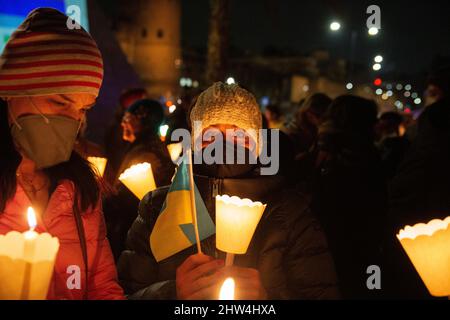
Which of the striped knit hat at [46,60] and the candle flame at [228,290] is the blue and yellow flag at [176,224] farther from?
the striped knit hat at [46,60]

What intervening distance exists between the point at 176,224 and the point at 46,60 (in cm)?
88

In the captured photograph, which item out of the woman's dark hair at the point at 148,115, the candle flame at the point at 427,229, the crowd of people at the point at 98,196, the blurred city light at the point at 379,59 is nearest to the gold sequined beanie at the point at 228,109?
the crowd of people at the point at 98,196

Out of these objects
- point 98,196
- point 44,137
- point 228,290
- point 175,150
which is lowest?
point 228,290

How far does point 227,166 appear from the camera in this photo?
226 centimetres

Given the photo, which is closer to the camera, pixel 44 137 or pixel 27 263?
pixel 27 263

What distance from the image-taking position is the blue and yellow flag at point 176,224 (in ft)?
5.78

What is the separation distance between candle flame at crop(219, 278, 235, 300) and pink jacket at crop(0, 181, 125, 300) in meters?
0.73

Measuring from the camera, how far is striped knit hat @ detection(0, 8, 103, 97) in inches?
74.7

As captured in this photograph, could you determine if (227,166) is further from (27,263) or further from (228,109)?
(27,263)

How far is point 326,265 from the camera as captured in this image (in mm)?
2123

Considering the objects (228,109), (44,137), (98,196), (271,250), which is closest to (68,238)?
(98,196)

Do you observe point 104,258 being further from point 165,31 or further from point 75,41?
point 165,31

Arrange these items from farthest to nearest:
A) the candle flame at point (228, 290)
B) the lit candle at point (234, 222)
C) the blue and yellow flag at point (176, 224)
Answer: the blue and yellow flag at point (176, 224) → the lit candle at point (234, 222) → the candle flame at point (228, 290)

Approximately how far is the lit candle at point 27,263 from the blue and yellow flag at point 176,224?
63 cm
